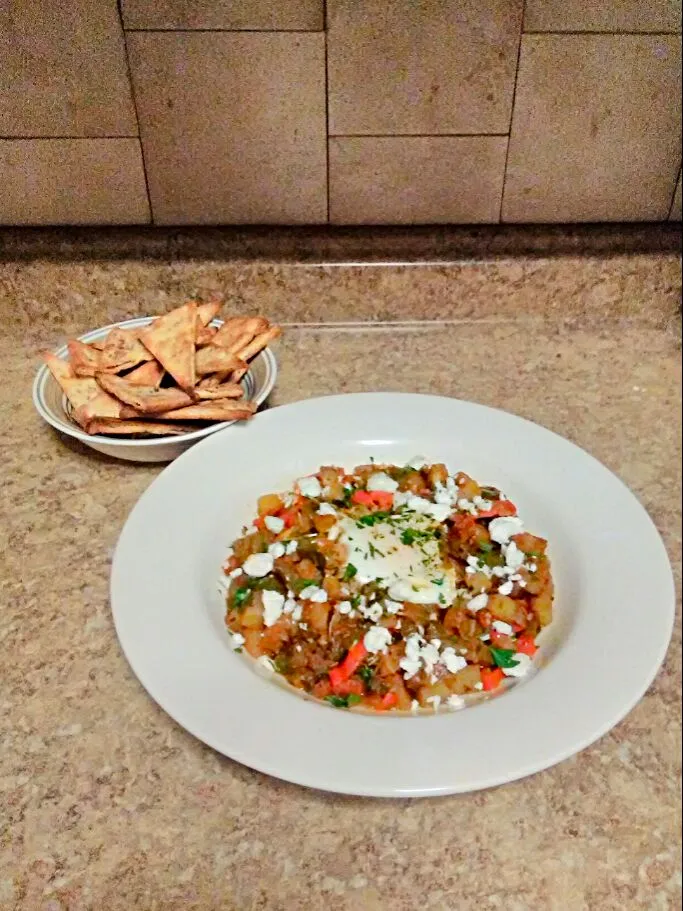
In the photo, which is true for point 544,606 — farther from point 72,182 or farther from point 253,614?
point 72,182

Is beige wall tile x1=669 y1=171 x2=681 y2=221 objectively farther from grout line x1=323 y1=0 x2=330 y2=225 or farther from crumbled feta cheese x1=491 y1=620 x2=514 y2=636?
crumbled feta cheese x1=491 y1=620 x2=514 y2=636

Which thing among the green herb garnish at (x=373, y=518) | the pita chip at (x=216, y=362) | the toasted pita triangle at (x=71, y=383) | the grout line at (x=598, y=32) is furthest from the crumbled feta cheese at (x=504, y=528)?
the grout line at (x=598, y=32)

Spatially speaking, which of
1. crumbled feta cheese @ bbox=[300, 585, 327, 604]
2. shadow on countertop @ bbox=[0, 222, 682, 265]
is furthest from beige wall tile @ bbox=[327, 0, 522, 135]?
crumbled feta cheese @ bbox=[300, 585, 327, 604]

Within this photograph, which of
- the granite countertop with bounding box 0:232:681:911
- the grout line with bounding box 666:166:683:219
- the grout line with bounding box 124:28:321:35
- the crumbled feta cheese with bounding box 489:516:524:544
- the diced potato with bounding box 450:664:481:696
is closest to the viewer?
the granite countertop with bounding box 0:232:681:911

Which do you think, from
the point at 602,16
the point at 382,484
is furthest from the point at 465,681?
the point at 602,16

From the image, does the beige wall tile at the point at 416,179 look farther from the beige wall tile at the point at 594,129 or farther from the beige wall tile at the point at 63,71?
the beige wall tile at the point at 63,71
